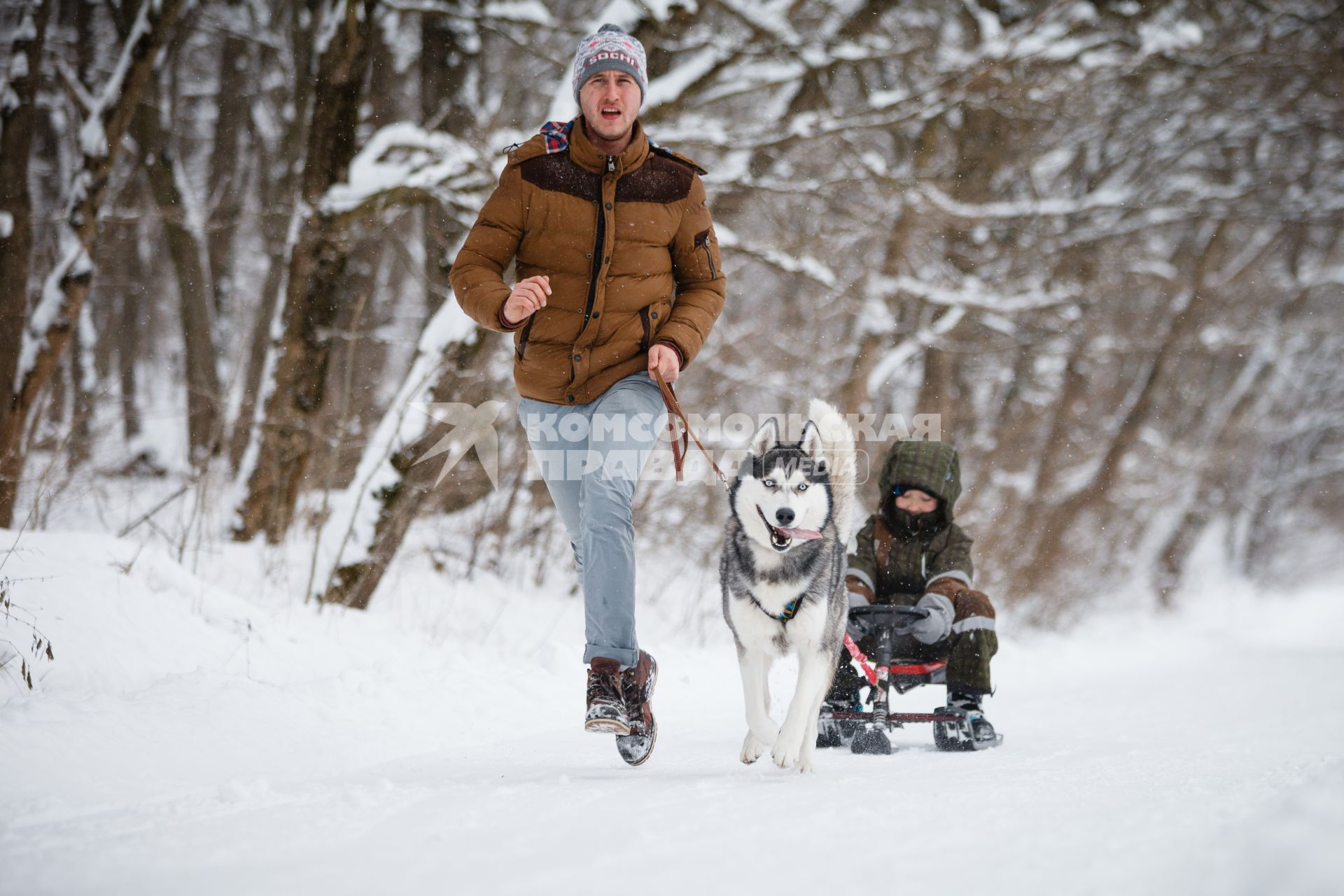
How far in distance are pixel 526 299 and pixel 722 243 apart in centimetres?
409

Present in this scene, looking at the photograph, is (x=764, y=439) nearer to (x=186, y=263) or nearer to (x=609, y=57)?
(x=609, y=57)

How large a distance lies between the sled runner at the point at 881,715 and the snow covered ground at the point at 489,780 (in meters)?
0.12

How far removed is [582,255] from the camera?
310cm

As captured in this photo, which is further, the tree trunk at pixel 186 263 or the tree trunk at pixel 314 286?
the tree trunk at pixel 186 263

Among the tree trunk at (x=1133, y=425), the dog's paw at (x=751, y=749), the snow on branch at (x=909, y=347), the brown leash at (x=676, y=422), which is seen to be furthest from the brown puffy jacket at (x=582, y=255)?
the tree trunk at (x=1133, y=425)

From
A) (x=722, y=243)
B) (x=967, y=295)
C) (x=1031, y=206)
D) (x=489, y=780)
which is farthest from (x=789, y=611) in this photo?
(x=1031, y=206)

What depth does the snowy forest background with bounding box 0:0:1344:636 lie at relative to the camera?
6.30 metres

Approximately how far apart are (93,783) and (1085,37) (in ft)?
31.4

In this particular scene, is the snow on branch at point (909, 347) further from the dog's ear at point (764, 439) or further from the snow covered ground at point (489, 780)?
the dog's ear at point (764, 439)

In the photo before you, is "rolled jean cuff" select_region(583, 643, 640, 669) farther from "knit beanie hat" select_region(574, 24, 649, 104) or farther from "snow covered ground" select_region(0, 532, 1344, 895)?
"knit beanie hat" select_region(574, 24, 649, 104)

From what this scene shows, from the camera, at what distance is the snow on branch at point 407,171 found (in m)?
5.98

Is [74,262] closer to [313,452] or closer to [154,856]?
[313,452]

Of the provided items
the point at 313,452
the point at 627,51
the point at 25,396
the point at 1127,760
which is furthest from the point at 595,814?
the point at 25,396

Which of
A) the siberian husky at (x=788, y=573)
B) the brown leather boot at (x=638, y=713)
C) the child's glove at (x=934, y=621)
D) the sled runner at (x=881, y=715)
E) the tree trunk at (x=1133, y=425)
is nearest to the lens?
the brown leather boot at (x=638, y=713)
